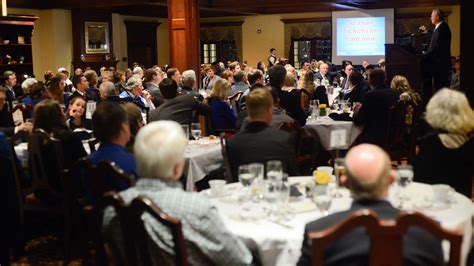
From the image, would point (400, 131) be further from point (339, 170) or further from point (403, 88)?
point (339, 170)

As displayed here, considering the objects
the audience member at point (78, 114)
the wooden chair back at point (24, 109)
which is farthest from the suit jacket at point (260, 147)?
the wooden chair back at point (24, 109)

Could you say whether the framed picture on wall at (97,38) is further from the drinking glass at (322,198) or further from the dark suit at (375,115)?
the drinking glass at (322,198)

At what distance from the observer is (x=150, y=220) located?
2609 mm

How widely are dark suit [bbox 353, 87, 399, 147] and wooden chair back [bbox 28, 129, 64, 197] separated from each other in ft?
11.4

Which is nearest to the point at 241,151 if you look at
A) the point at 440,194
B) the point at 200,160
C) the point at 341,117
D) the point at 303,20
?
the point at 200,160

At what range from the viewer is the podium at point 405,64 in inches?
394

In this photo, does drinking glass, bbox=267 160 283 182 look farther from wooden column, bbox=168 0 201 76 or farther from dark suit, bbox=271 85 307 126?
wooden column, bbox=168 0 201 76

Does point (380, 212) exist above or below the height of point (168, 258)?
above

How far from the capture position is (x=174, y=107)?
6875 millimetres

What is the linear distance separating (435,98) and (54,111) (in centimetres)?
281

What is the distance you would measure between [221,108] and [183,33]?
5.02 m

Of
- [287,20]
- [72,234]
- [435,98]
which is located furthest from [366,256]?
[287,20]

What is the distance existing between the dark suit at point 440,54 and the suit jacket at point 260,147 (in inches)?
194

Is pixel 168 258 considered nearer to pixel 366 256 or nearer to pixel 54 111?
pixel 366 256
